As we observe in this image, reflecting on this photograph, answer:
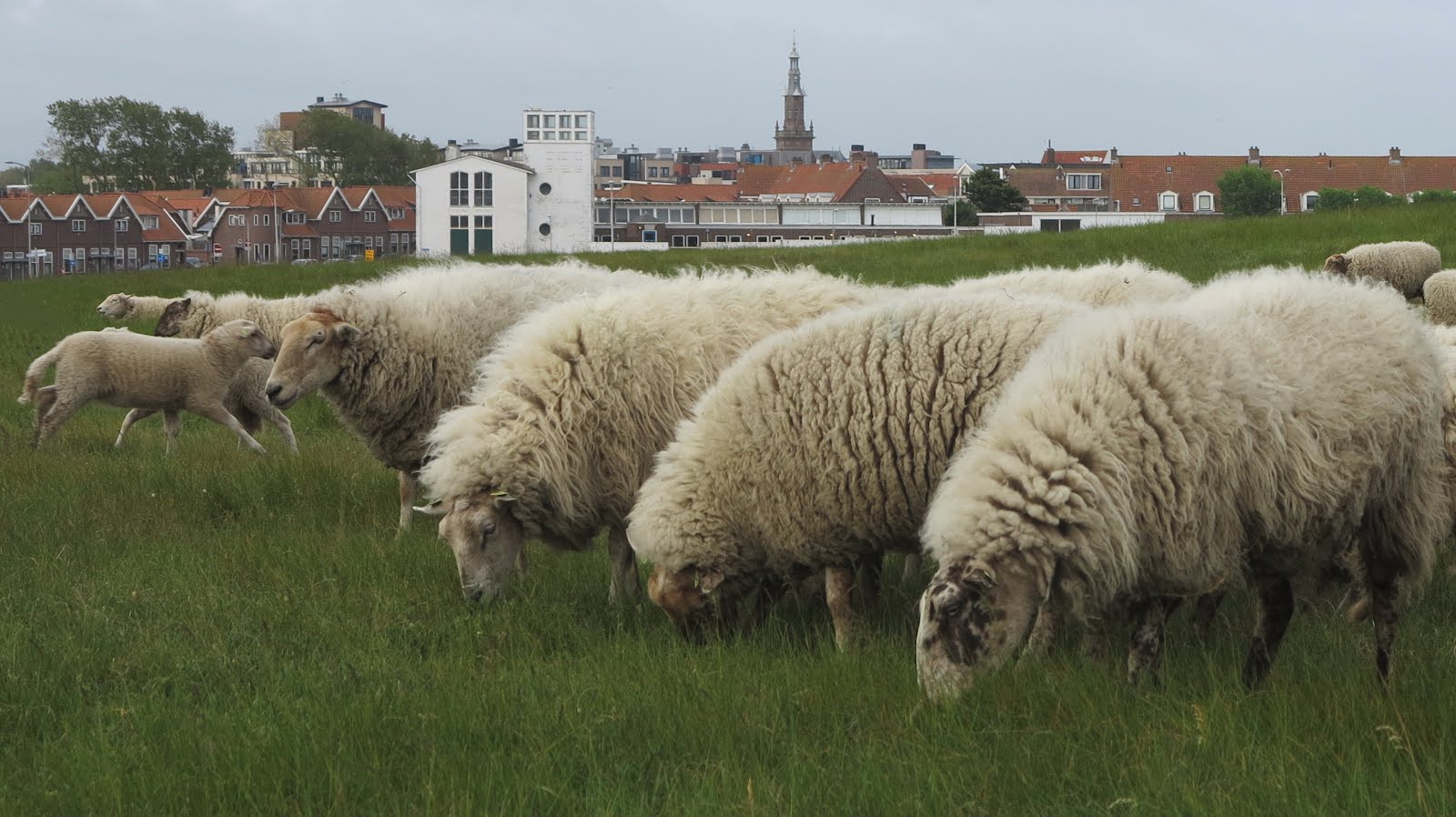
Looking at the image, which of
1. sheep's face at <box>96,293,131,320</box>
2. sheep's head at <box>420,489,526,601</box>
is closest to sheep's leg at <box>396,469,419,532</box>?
sheep's head at <box>420,489,526,601</box>

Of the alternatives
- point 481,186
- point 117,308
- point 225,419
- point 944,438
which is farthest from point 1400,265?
point 481,186

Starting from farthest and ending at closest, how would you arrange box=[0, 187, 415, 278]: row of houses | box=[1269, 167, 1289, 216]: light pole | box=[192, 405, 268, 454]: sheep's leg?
1. box=[1269, 167, 1289, 216]: light pole
2. box=[0, 187, 415, 278]: row of houses
3. box=[192, 405, 268, 454]: sheep's leg

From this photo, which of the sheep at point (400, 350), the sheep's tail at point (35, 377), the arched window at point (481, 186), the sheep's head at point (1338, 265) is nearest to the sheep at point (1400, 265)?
the sheep's head at point (1338, 265)

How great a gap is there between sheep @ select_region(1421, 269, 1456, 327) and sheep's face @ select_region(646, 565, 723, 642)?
8809 millimetres

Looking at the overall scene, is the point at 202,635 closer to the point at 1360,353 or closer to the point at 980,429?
the point at 980,429

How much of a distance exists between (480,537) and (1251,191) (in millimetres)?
85663

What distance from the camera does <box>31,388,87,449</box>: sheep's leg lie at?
1205 centimetres

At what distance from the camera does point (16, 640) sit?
5.89 m

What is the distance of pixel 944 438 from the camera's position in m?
5.67

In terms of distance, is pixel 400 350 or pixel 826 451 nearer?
pixel 826 451

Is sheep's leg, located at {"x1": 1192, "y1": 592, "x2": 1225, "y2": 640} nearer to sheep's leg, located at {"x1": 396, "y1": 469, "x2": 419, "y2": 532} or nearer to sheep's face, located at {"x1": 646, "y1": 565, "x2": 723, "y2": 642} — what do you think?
sheep's face, located at {"x1": 646, "y1": 565, "x2": 723, "y2": 642}

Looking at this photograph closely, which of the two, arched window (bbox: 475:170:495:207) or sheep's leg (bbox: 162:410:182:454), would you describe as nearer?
sheep's leg (bbox: 162:410:182:454)

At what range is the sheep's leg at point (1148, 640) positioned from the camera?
505cm

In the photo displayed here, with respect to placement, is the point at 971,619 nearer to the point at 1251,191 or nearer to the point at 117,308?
the point at 117,308
